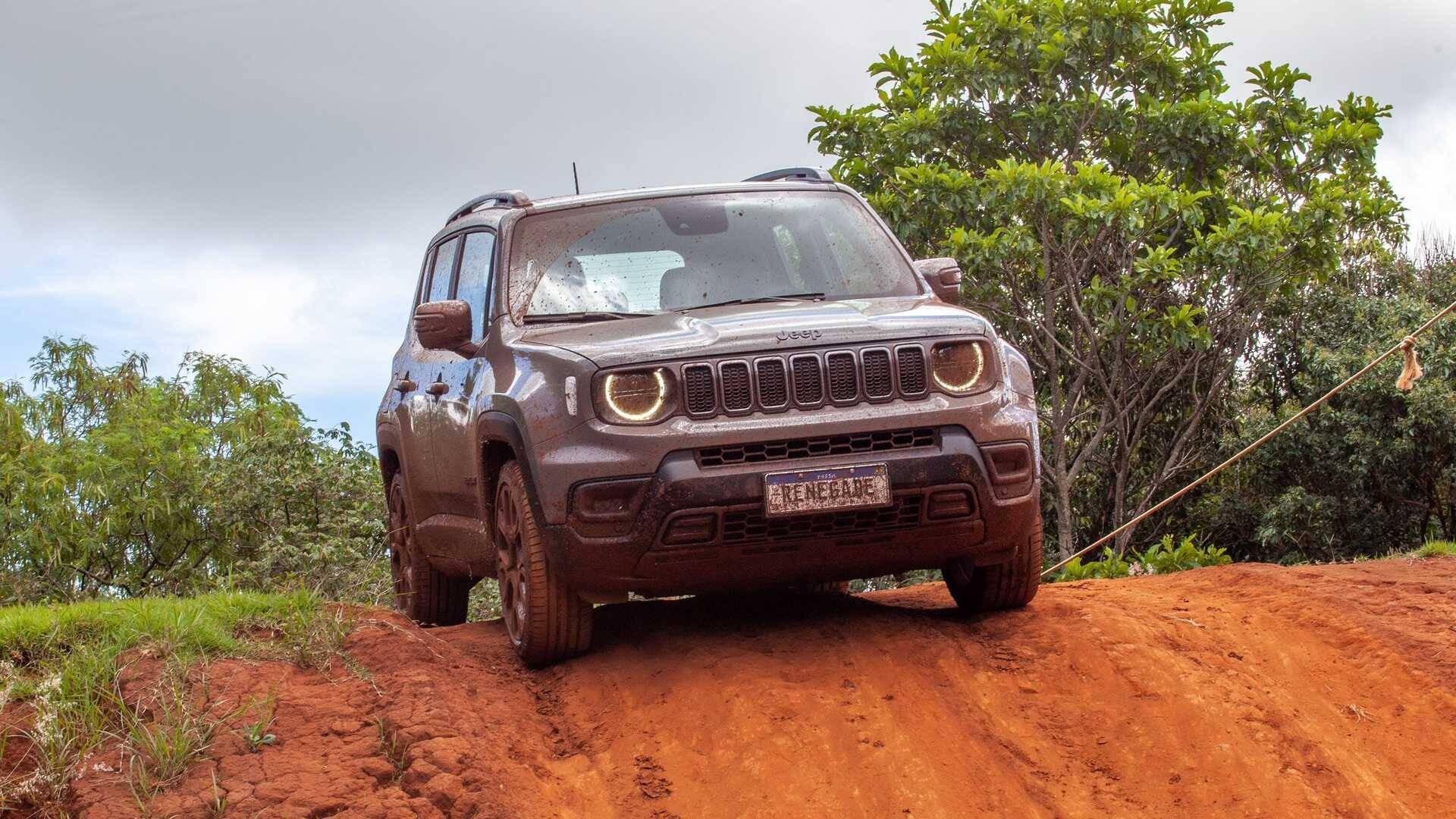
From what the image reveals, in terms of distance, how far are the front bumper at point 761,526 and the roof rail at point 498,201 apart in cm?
190

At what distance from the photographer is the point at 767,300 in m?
6.51

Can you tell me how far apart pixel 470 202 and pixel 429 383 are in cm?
99

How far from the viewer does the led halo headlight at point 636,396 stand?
561 centimetres

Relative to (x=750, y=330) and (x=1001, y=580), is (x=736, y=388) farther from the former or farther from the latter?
(x=1001, y=580)

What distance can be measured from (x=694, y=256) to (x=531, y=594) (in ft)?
5.60

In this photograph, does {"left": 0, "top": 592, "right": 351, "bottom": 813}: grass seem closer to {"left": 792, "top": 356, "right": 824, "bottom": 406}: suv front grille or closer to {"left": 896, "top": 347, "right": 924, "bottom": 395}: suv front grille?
{"left": 792, "top": 356, "right": 824, "bottom": 406}: suv front grille

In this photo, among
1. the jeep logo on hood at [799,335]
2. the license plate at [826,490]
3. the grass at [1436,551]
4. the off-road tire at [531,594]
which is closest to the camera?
the license plate at [826,490]

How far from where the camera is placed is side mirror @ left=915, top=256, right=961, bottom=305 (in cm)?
683

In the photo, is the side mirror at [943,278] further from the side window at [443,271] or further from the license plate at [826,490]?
the side window at [443,271]

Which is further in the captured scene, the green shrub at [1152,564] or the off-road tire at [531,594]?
the green shrub at [1152,564]

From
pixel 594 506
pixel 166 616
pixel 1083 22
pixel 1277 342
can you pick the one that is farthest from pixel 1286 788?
pixel 1277 342

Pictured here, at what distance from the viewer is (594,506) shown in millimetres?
5621

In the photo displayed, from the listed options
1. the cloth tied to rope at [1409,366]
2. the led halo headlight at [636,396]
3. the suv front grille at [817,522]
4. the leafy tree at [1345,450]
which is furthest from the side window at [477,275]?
the leafy tree at [1345,450]

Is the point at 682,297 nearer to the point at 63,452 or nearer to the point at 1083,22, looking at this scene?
the point at 1083,22
